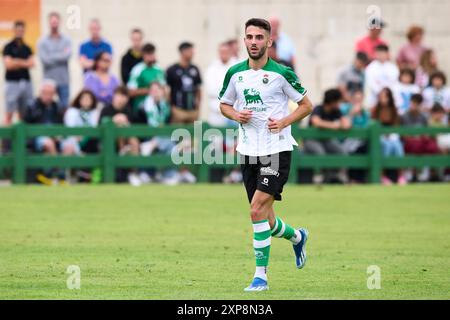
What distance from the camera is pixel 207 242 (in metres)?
15.2

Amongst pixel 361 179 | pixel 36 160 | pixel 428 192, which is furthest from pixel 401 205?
pixel 36 160

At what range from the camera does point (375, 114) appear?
2484cm

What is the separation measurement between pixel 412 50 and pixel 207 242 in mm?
12617

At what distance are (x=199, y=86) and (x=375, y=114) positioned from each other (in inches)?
138

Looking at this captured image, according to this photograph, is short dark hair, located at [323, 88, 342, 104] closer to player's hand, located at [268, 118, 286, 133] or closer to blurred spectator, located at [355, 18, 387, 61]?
blurred spectator, located at [355, 18, 387, 61]

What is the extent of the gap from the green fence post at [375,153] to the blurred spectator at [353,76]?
0.96 meters

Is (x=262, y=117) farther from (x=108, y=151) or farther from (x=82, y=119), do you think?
(x=82, y=119)

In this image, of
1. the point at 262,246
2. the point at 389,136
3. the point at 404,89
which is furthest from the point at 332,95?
the point at 262,246

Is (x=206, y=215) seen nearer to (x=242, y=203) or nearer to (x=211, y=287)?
(x=242, y=203)

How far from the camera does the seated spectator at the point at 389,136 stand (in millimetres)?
24562

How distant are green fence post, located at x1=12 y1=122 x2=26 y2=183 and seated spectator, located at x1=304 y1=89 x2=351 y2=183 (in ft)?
17.5

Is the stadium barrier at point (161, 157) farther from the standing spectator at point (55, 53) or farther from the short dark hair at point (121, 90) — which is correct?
the standing spectator at point (55, 53)

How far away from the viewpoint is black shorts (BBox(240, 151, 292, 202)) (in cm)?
1141

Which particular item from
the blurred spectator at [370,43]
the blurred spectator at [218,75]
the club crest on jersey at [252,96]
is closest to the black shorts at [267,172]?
the club crest on jersey at [252,96]
